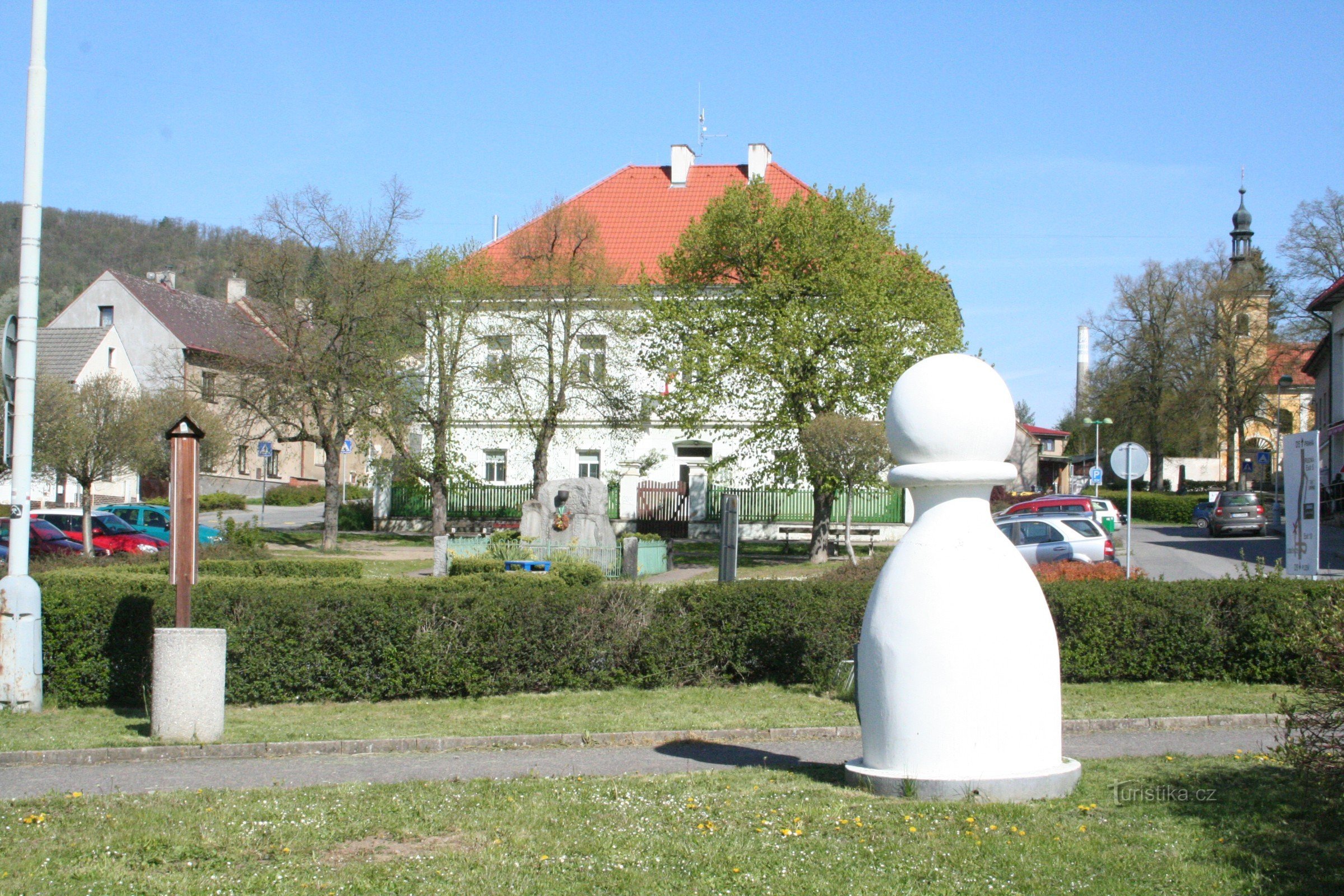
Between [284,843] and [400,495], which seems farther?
[400,495]

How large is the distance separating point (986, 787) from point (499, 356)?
3039 cm

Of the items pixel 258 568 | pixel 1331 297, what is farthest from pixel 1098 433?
pixel 258 568

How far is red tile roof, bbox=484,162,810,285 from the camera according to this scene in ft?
146

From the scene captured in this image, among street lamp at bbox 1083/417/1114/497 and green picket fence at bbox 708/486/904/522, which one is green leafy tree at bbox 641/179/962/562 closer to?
green picket fence at bbox 708/486/904/522

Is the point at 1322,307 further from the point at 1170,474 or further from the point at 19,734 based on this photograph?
the point at 19,734

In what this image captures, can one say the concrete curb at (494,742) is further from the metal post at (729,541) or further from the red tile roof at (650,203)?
the red tile roof at (650,203)

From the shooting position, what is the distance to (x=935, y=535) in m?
6.59

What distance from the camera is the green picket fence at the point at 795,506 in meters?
38.5

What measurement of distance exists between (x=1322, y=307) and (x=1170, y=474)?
31.0 m

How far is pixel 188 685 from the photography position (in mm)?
9516

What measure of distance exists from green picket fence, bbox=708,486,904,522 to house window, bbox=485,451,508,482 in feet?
27.8

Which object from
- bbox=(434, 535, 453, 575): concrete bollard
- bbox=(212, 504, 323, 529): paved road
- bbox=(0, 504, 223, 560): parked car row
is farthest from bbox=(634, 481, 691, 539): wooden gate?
bbox=(434, 535, 453, 575): concrete bollard

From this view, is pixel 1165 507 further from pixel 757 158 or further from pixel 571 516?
pixel 571 516

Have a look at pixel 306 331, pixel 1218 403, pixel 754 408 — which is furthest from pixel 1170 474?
pixel 306 331
